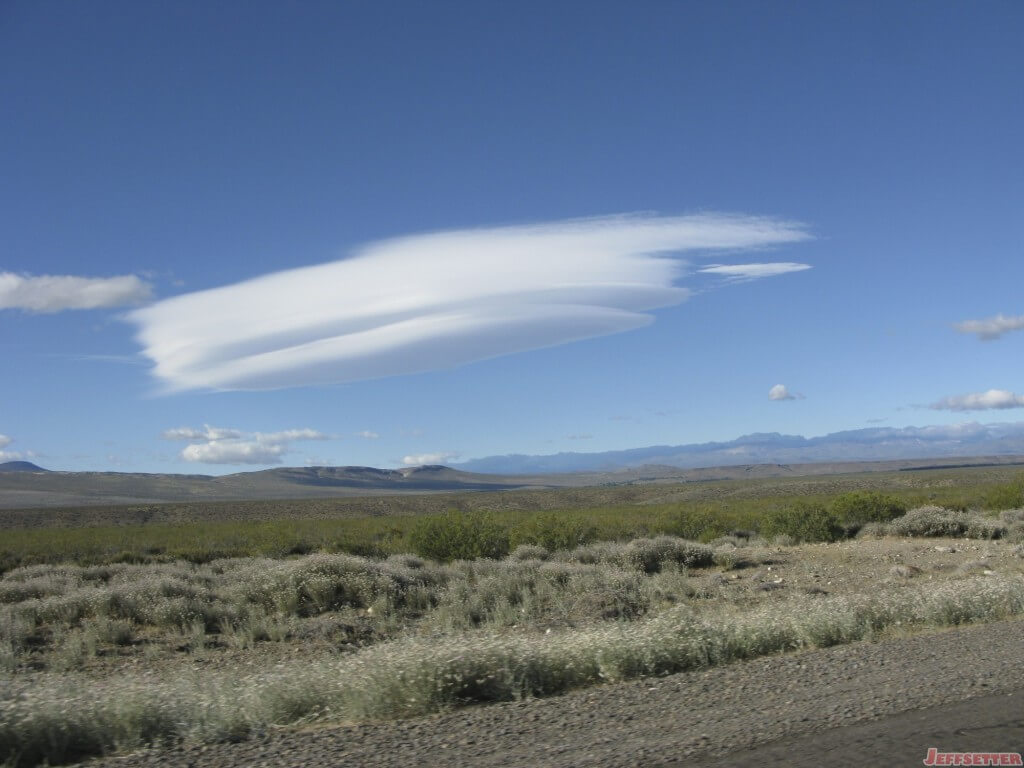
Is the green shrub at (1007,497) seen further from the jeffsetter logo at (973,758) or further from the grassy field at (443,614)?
the jeffsetter logo at (973,758)

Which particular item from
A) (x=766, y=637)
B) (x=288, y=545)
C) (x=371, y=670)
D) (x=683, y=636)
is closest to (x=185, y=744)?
(x=371, y=670)

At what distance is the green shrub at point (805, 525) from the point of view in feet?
105

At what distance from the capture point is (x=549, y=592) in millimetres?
19516

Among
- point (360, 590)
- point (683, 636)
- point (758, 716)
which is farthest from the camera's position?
point (360, 590)

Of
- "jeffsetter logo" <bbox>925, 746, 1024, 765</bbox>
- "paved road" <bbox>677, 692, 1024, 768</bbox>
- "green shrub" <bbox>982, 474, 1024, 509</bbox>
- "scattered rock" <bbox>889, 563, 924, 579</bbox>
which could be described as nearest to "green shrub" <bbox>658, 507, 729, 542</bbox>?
"green shrub" <bbox>982, 474, 1024, 509</bbox>

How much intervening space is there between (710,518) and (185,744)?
112 ft

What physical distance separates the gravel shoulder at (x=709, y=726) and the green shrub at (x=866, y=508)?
27687 millimetres

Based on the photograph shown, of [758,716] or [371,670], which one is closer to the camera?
[758,716]

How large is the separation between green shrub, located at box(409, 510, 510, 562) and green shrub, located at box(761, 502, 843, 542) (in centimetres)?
1069

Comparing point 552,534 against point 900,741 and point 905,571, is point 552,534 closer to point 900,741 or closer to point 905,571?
point 905,571

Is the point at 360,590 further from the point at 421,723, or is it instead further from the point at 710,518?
the point at 710,518

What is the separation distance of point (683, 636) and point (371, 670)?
404cm

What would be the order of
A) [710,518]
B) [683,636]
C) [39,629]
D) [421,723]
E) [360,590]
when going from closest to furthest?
1. [421,723]
2. [683,636]
3. [39,629]
4. [360,590]
5. [710,518]

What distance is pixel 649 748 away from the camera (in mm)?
6703
